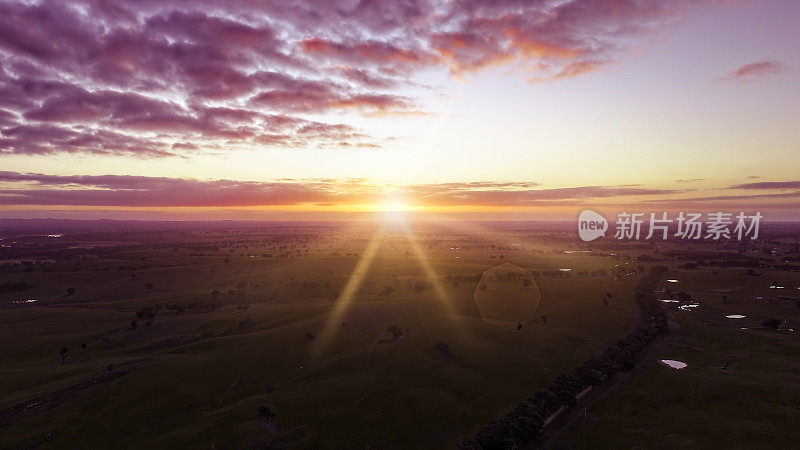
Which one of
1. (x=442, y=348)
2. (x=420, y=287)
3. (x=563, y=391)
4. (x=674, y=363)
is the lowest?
(x=420, y=287)

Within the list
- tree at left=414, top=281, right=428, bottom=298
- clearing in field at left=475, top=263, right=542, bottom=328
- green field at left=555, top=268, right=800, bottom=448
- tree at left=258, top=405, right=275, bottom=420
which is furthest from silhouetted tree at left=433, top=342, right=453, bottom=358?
tree at left=414, top=281, right=428, bottom=298

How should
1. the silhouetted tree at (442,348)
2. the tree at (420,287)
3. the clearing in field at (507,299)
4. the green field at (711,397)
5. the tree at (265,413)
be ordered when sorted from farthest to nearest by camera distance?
the tree at (420,287) < the clearing in field at (507,299) < the silhouetted tree at (442,348) < the tree at (265,413) < the green field at (711,397)

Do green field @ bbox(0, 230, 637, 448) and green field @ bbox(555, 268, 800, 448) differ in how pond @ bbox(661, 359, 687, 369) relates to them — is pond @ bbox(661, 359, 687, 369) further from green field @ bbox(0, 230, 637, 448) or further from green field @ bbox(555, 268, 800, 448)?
green field @ bbox(0, 230, 637, 448)

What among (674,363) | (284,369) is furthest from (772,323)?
(284,369)

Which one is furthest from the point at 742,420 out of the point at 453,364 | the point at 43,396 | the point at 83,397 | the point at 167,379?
the point at 43,396

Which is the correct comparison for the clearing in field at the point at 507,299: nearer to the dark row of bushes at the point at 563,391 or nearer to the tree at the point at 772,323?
the dark row of bushes at the point at 563,391

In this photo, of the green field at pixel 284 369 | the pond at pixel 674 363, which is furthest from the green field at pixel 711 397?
the green field at pixel 284 369

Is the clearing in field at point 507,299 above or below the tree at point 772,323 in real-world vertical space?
below

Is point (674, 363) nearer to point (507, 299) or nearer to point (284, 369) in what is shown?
point (507, 299)
